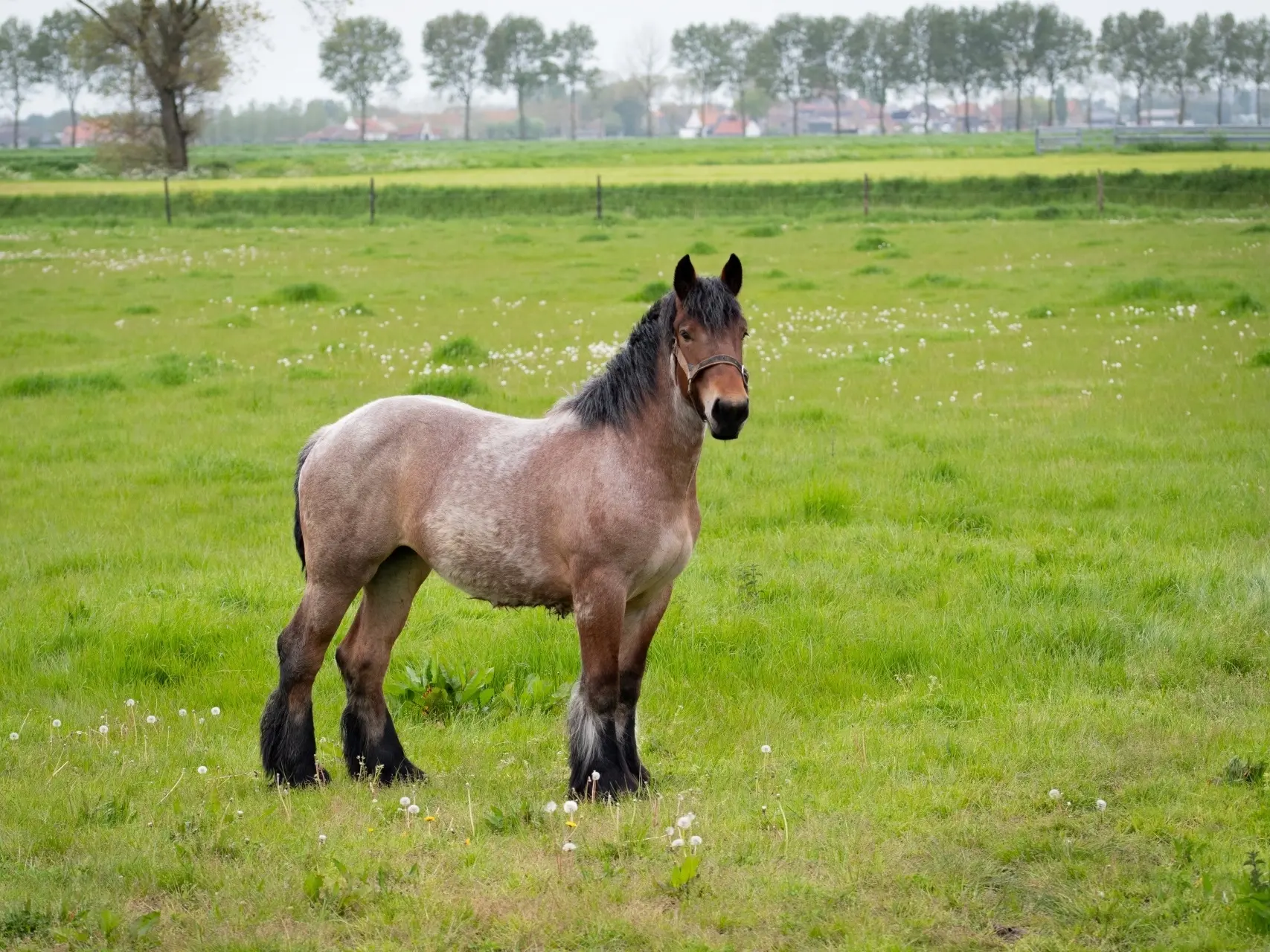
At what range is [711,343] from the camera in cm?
575

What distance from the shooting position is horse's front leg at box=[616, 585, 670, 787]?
631 cm

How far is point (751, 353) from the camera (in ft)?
63.6

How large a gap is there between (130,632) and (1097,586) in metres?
6.65

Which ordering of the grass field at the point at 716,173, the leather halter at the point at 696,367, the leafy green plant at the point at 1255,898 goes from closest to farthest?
the leafy green plant at the point at 1255,898 < the leather halter at the point at 696,367 < the grass field at the point at 716,173

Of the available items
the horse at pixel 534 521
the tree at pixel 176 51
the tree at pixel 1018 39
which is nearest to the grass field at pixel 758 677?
the horse at pixel 534 521

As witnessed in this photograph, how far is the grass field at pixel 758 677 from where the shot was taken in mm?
4992

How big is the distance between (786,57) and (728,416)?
172 meters

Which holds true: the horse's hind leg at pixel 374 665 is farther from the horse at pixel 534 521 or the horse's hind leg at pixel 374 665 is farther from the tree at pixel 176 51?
the tree at pixel 176 51

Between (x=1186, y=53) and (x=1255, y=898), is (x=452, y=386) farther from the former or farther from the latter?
(x=1186, y=53)

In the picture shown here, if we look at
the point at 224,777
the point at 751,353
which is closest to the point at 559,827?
the point at 224,777

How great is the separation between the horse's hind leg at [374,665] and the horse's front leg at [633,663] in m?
1.14

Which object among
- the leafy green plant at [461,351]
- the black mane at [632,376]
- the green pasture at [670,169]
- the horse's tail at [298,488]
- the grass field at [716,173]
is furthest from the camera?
the green pasture at [670,169]

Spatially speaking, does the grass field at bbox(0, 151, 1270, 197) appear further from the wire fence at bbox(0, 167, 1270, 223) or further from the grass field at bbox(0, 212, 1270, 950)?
the grass field at bbox(0, 212, 1270, 950)

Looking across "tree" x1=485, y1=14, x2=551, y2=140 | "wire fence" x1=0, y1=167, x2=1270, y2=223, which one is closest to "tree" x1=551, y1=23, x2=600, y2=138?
"tree" x1=485, y1=14, x2=551, y2=140
